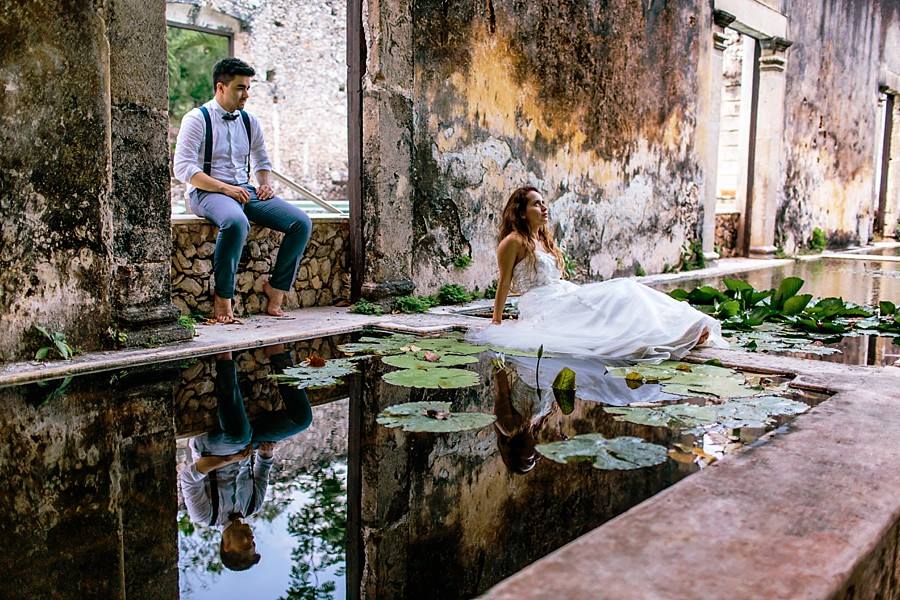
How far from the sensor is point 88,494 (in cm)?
213

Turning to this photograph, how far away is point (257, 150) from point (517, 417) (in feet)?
9.80

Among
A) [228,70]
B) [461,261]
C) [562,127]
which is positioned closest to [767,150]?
[562,127]

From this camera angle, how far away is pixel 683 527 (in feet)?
5.29

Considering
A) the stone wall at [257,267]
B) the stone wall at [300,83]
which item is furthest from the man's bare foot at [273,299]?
the stone wall at [300,83]

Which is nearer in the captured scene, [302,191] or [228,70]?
[228,70]

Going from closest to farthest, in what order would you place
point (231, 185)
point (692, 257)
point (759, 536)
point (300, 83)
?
1. point (759, 536)
2. point (231, 185)
3. point (692, 257)
4. point (300, 83)

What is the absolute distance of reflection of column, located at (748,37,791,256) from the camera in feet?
34.1

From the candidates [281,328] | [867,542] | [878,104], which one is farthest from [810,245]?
[867,542]

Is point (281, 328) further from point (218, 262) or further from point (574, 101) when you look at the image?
point (574, 101)

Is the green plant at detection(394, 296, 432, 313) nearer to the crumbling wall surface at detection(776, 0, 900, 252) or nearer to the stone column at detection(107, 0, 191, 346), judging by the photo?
the stone column at detection(107, 0, 191, 346)

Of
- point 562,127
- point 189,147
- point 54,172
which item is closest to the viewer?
point 54,172

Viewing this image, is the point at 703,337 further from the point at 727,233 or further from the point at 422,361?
the point at 727,233

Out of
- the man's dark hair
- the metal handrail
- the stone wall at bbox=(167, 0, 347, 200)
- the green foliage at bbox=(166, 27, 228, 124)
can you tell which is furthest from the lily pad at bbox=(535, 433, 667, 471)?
the green foliage at bbox=(166, 27, 228, 124)

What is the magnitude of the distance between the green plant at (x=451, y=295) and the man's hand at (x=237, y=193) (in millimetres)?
1615
